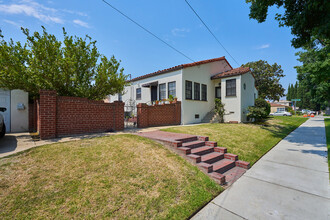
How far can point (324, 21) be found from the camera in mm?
4480

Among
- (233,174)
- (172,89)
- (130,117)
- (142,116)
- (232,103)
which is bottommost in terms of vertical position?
(233,174)

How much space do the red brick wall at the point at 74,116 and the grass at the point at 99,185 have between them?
6.16 feet

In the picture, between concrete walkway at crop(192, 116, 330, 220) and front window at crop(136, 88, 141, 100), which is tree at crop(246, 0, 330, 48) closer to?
concrete walkway at crop(192, 116, 330, 220)

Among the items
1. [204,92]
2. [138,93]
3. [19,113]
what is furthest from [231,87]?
[19,113]

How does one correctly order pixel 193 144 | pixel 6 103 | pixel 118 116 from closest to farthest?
pixel 193 144 < pixel 6 103 < pixel 118 116

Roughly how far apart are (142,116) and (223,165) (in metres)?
5.77

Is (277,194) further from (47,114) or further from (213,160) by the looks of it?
(47,114)

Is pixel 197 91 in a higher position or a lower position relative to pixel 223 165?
higher

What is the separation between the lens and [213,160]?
189 inches

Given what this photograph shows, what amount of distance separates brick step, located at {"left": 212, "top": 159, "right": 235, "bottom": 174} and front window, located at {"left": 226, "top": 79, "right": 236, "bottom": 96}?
9.16 metres

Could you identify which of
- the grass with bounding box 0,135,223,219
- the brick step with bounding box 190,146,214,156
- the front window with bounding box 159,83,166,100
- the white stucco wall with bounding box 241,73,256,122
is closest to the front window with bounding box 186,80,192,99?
the front window with bounding box 159,83,166,100

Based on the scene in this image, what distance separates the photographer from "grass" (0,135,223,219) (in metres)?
2.38

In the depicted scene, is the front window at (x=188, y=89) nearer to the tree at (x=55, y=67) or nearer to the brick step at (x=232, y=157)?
the tree at (x=55, y=67)

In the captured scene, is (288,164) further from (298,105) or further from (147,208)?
(298,105)
